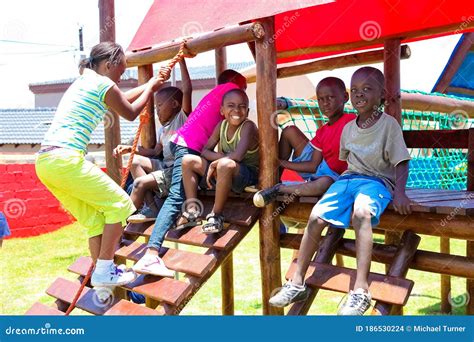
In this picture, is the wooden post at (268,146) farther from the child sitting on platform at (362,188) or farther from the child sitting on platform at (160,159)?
the child sitting on platform at (160,159)

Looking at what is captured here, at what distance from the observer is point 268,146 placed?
4.26m

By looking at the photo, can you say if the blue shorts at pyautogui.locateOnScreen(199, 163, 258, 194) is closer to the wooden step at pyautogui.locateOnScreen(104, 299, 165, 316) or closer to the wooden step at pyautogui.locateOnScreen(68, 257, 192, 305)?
the wooden step at pyautogui.locateOnScreen(68, 257, 192, 305)

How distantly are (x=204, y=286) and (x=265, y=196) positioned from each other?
4597 mm

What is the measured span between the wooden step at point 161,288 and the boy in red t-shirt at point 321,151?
746mm

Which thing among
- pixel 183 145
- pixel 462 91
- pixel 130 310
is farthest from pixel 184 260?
pixel 462 91

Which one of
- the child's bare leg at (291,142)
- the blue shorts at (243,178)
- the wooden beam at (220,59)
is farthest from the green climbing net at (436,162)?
the blue shorts at (243,178)

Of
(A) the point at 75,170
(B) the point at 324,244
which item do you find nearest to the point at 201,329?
(B) the point at 324,244

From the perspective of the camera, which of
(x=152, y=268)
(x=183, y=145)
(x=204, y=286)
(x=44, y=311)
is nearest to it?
(x=152, y=268)

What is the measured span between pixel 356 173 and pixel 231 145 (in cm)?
110

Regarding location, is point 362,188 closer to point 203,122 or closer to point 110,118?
point 203,122

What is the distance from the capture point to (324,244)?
12.7ft

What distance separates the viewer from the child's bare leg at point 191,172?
173 inches

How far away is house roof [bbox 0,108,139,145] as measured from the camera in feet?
70.6

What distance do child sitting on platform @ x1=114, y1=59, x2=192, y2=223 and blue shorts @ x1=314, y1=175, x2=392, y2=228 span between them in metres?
1.58
